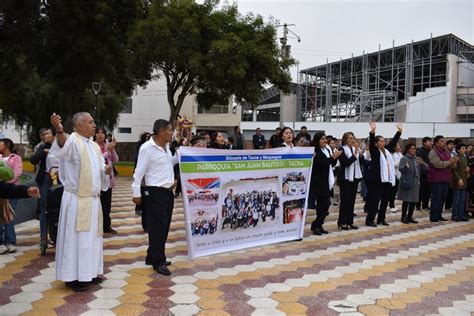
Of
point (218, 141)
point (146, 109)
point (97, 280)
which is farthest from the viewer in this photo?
point (146, 109)

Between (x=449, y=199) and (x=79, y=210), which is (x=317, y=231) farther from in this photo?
(x=449, y=199)

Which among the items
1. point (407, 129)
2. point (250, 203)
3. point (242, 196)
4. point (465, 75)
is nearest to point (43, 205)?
point (242, 196)

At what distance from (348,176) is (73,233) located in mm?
4802

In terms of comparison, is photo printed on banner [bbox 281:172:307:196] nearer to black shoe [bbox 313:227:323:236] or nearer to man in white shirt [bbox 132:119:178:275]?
black shoe [bbox 313:227:323:236]

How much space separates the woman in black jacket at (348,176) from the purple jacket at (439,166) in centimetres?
223

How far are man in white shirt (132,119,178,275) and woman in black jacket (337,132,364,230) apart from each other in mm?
3612

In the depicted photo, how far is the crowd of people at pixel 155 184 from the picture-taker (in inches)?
160

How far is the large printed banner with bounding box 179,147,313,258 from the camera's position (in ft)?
17.2

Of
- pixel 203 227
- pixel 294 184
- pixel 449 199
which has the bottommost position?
pixel 449 199

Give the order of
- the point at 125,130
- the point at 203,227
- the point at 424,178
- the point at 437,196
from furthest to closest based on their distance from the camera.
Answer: the point at 125,130 < the point at 424,178 < the point at 437,196 < the point at 203,227

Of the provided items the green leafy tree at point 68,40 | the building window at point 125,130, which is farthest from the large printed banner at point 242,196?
the building window at point 125,130

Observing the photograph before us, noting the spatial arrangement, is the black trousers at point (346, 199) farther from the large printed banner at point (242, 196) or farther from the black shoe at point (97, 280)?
the black shoe at point (97, 280)

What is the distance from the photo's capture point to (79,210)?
407 centimetres

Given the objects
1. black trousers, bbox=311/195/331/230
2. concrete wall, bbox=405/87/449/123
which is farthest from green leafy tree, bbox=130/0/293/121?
concrete wall, bbox=405/87/449/123
